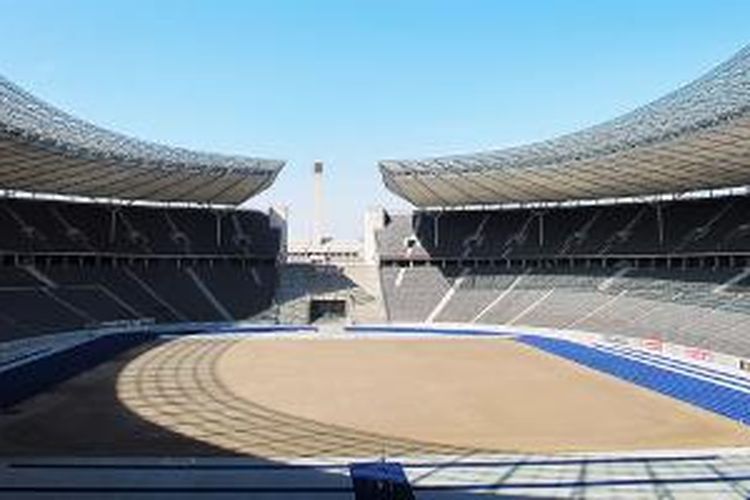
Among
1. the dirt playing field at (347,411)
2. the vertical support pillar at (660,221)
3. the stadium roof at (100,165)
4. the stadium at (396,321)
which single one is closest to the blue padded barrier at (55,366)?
the stadium at (396,321)

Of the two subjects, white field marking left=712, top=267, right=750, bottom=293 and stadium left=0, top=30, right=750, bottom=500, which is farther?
white field marking left=712, top=267, right=750, bottom=293

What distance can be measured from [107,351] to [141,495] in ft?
105

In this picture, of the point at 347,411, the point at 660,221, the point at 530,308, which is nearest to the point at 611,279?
the point at 660,221

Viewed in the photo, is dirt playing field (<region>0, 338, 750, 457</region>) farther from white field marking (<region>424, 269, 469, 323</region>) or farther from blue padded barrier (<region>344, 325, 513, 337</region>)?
white field marking (<region>424, 269, 469, 323</region>)

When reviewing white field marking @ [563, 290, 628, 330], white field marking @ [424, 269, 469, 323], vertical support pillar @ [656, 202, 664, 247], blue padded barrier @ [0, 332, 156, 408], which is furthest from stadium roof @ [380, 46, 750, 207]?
blue padded barrier @ [0, 332, 156, 408]

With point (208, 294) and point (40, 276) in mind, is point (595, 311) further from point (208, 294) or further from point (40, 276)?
point (40, 276)

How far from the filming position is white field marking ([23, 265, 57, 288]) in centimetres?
6050

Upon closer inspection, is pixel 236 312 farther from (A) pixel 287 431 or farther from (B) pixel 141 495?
(B) pixel 141 495

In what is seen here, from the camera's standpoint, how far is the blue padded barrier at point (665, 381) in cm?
3284

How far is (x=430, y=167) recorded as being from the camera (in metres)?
64.6

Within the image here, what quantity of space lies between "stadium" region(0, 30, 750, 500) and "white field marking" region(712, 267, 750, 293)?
0.94 ft

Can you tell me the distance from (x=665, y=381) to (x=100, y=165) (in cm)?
3387

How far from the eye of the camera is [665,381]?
39.1 meters

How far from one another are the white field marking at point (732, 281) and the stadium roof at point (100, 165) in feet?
107
